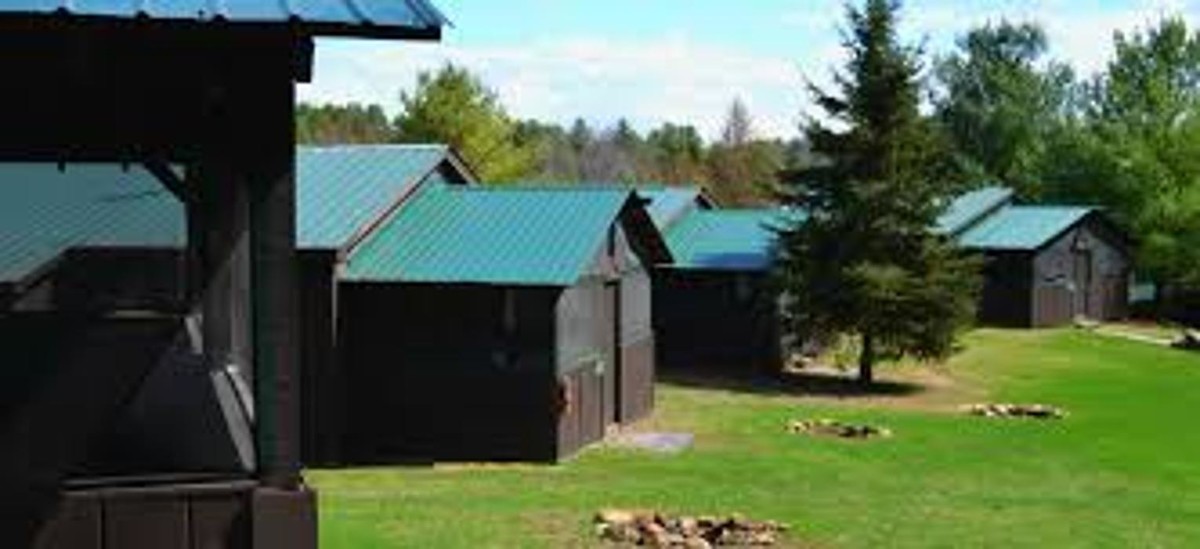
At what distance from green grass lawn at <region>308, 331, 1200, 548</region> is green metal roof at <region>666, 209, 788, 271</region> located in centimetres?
488

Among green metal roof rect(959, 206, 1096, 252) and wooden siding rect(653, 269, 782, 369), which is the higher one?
green metal roof rect(959, 206, 1096, 252)

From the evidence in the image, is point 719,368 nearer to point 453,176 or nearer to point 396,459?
point 453,176

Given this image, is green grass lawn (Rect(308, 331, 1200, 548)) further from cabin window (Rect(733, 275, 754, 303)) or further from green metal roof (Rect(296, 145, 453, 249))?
cabin window (Rect(733, 275, 754, 303))

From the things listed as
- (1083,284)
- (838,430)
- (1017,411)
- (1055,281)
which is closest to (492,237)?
(838,430)

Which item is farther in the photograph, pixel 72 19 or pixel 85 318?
pixel 85 318

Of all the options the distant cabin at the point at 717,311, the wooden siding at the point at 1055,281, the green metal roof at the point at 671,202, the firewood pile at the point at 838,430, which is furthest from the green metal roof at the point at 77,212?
the wooden siding at the point at 1055,281

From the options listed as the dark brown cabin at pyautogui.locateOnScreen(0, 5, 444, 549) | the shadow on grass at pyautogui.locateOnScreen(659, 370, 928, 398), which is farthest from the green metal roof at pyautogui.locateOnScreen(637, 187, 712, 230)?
the dark brown cabin at pyautogui.locateOnScreen(0, 5, 444, 549)

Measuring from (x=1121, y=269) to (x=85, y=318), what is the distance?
217ft

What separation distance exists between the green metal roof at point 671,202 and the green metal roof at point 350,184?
598 inches

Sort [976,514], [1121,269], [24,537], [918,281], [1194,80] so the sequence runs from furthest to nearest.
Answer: [1194,80]
[1121,269]
[918,281]
[976,514]
[24,537]

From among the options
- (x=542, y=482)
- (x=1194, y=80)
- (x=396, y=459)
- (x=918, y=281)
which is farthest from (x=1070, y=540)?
(x=1194, y=80)

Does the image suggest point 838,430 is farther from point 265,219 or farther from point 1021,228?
point 1021,228

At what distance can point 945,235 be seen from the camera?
45.5 m

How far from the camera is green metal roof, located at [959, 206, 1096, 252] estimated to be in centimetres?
6562
